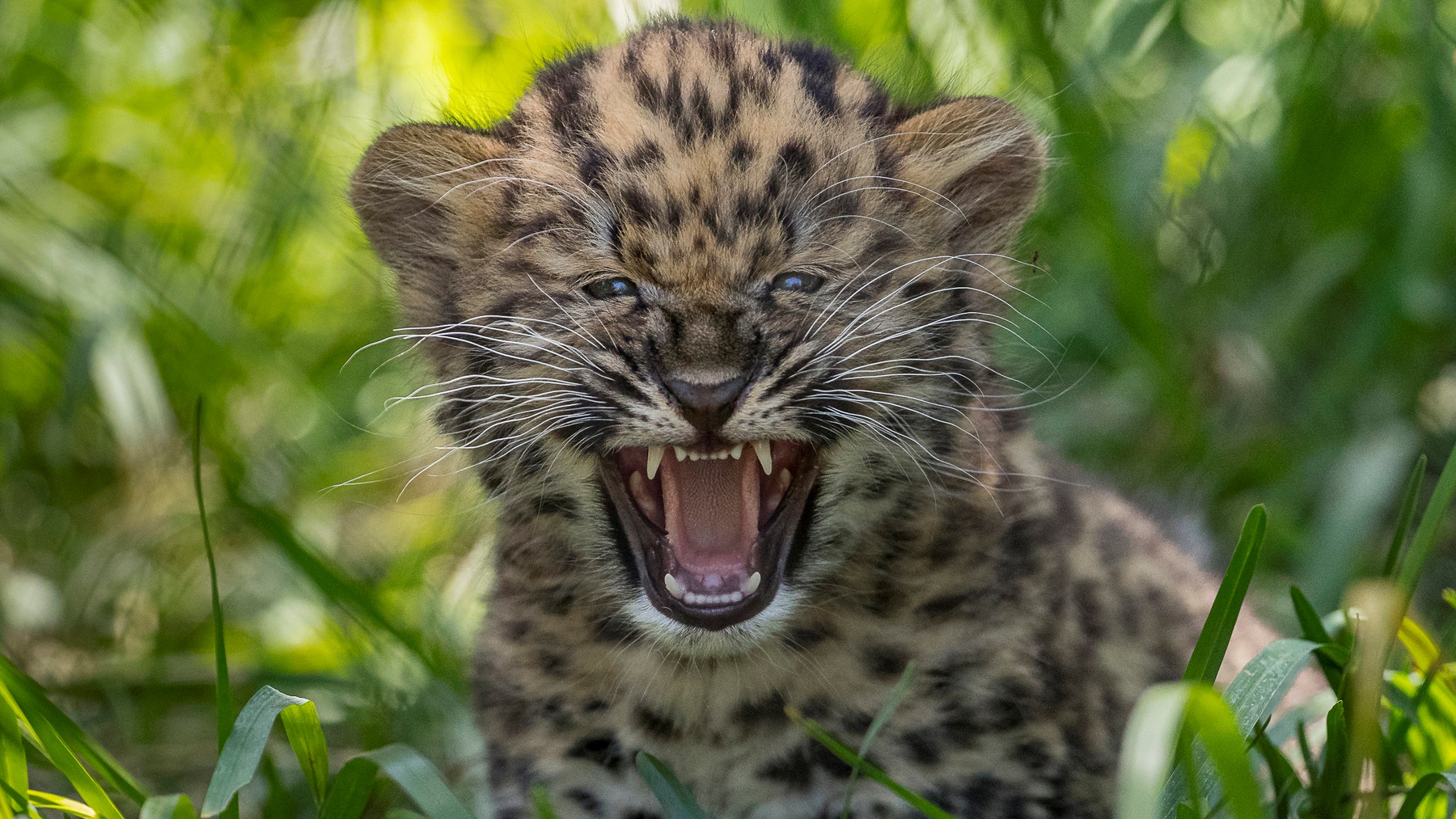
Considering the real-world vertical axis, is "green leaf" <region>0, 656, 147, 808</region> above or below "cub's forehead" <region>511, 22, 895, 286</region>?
below

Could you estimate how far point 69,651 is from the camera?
5.14 m

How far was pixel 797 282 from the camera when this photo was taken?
313cm

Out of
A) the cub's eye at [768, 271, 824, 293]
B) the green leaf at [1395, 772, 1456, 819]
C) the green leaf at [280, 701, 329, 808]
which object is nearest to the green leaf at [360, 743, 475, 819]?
the green leaf at [280, 701, 329, 808]

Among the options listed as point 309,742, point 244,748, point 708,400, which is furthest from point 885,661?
point 244,748

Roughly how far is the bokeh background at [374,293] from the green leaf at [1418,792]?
2063 mm

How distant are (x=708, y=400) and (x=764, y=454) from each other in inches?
11.0

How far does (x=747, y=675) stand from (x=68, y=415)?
3.23 metres

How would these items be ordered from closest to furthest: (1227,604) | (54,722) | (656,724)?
1. (1227,604)
2. (54,722)
3. (656,724)

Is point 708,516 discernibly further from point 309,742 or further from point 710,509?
point 309,742

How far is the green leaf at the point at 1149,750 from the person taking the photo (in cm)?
195

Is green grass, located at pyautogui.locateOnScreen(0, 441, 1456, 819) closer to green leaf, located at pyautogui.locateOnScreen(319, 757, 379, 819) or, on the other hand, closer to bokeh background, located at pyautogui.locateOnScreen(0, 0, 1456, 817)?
green leaf, located at pyautogui.locateOnScreen(319, 757, 379, 819)

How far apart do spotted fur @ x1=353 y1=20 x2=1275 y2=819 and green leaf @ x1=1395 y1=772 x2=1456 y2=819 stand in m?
0.69

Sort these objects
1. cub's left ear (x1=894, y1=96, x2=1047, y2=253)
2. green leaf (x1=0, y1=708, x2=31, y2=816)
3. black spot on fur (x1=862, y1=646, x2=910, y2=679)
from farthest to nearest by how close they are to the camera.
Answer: cub's left ear (x1=894, y1=96, x2=1047, y2=253)
black spot on fur (x1=862, y1=646, x2=910, y2=679)
green leaf (x1=0, y1=708, x2=31, y2=816)

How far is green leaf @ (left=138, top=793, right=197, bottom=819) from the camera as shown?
2.71 meters
